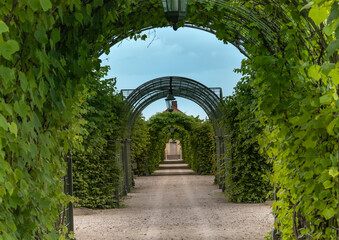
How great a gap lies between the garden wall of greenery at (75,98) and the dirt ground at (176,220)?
2.34 meters

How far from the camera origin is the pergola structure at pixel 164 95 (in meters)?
14.2

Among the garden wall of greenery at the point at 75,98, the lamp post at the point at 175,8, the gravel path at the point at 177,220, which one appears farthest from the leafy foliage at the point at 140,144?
the garden wall of greenery at the point at 75,98

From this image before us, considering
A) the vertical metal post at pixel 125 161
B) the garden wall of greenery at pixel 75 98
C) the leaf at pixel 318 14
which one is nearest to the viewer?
the leaf at pixel 318 14

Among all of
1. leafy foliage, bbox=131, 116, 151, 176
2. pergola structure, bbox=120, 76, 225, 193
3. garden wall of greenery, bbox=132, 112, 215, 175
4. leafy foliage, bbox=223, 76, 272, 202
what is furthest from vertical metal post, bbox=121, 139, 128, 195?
leafy foliage, bbox=223, 76, 272, 202

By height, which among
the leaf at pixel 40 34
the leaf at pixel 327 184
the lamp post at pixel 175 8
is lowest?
the leaf at pixel 327 184

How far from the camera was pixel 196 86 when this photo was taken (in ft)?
48.6

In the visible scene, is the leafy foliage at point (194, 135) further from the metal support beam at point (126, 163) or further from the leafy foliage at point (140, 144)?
the metal support beam at point (126, 163)

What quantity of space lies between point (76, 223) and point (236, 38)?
5130mm

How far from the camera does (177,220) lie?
365 inches

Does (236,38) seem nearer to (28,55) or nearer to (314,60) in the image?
(314,60)

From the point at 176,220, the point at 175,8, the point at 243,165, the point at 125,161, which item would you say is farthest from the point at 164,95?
the point at 175,8

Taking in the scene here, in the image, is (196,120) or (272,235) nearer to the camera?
(272,235)

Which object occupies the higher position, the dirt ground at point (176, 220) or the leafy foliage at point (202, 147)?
the leafy foliage at point (202, 147)

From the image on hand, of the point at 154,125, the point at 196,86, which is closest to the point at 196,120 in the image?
the point at 154,125
